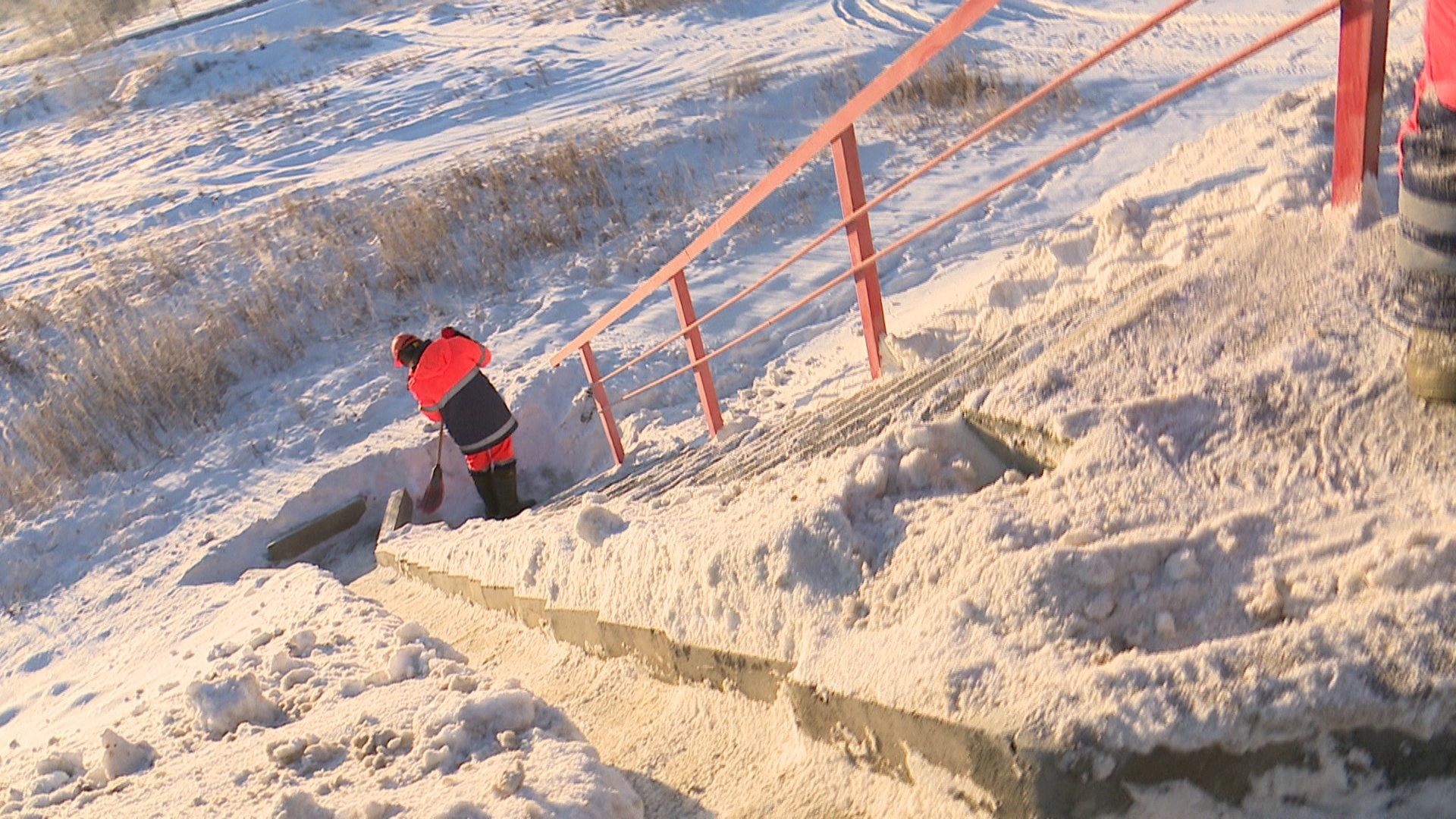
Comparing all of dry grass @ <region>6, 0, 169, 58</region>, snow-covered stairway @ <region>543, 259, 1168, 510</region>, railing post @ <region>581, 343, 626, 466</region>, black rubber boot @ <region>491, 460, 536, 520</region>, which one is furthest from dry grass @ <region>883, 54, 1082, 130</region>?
dry grass @ <region>6, 0, 169, 58</region>

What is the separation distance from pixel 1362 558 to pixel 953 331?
244cm

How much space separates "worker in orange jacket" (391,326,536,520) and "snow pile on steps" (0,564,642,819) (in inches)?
114

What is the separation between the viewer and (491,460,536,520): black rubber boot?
22.6ft

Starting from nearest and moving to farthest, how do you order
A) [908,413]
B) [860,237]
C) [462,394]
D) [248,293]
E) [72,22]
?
[908,413] → [860,237] → [462,394] → [248,293] → [72,22]

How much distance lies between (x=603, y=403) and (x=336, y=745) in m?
4.05

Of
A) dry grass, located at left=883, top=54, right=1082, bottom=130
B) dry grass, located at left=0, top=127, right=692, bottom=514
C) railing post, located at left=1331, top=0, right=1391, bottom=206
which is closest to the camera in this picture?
railing post, located at left=1331, top=0, right=1391, bottom=206

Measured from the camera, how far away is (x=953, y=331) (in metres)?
3.95

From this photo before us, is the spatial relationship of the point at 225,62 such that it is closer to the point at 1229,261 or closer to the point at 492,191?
the point at 492,191

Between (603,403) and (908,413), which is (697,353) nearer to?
(603,403)

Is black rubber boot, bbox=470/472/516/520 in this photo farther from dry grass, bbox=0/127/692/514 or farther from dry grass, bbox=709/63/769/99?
dry grass, bbox=709/63/769/99

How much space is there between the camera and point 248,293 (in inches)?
397

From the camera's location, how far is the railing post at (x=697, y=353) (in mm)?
4992

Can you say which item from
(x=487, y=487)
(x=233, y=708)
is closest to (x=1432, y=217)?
(x=233, y=708)

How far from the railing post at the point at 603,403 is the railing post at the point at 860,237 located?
245cm
